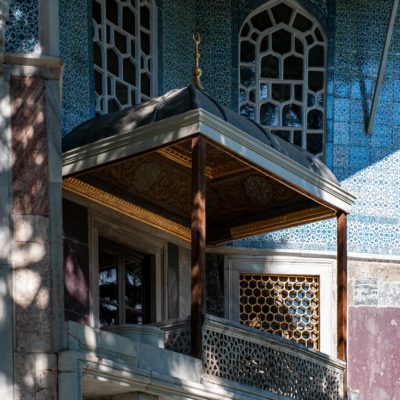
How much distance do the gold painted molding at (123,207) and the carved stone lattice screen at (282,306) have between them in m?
1.02

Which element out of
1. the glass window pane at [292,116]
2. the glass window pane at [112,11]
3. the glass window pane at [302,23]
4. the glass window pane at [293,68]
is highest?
the glass window pane at [112,11]

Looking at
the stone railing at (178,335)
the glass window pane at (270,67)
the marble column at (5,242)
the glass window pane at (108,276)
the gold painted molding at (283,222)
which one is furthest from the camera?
the glass window pane at (270,67)

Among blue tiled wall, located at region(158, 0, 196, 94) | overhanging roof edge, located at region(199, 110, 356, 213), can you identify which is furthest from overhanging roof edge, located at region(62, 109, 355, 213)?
blue tiled wall, located at region(158, 0, 196, 94)

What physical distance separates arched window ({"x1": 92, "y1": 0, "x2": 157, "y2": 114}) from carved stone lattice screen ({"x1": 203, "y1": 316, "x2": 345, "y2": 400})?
9.67 feet

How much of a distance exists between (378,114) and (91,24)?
376 centimetres

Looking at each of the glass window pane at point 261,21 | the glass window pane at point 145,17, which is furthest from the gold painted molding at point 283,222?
the glass window pane at point 261,21

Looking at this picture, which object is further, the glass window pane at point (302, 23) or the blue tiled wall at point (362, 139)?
the glass window pane at point (302, 23)

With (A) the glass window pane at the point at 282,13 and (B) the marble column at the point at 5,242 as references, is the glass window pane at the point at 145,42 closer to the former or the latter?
(A) the glass window pane at the point at 282,13

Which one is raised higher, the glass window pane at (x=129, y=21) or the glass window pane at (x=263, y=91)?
the glass window pane at (x=129, y=21)

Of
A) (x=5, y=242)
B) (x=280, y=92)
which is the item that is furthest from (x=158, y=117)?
(x=280, y=92)

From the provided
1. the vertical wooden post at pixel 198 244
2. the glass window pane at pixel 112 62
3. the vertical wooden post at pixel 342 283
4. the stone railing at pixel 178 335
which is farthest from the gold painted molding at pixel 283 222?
the stone railing at pixel 178 335

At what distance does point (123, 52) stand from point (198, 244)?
342cm

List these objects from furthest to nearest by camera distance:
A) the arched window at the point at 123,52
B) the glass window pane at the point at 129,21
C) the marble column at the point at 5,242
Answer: the glass window pane at the point at 129,21 → the arched window at the point at 123,52 → the marble column at the point at 5,242

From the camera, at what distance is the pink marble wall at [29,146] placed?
15.5 m
